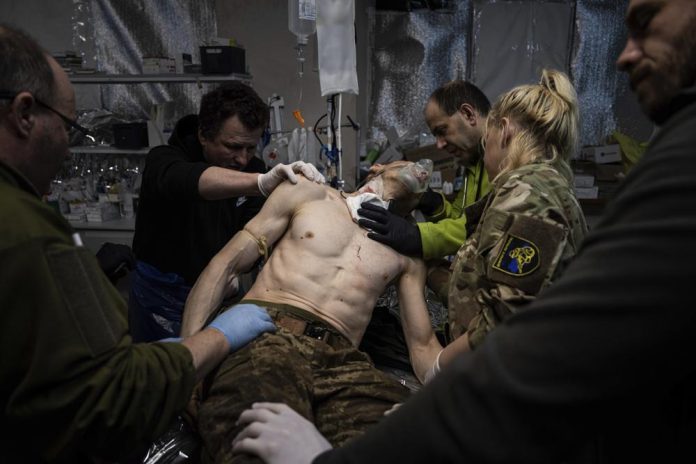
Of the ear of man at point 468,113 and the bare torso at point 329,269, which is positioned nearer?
the bare torso at point 329,269

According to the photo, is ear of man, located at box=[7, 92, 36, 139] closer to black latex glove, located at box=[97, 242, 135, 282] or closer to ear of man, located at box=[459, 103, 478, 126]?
black latex glove, located at box=[97, 242, 135, 282]

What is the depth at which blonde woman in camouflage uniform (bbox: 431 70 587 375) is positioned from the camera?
1.45m

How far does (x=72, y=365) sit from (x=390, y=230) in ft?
4.86

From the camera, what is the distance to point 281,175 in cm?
226

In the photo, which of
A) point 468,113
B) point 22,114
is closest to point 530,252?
point 22,114

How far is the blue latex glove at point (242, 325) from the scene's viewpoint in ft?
4.97

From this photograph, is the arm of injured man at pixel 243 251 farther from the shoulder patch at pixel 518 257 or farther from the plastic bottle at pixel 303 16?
the shoulder patch at pixel 518 257

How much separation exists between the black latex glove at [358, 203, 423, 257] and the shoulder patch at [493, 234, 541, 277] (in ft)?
2.46

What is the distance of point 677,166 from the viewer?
532 mm

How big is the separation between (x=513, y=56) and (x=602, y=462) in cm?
451

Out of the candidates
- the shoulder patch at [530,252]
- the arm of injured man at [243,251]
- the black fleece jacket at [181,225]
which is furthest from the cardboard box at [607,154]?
the shoulder patch at [530,252]

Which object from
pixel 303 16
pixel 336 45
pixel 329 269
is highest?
pixel 303 16

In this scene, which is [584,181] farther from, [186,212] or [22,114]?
[22,114]

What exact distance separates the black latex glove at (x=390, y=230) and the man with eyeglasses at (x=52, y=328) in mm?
1210
